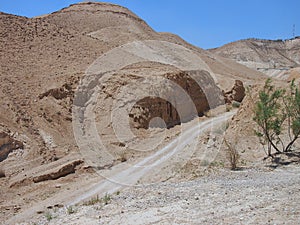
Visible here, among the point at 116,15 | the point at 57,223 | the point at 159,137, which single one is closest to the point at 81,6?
the point at 116,15

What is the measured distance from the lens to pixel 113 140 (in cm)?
1748

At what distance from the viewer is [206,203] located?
8.19 meters

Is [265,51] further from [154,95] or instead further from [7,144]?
[7,144]

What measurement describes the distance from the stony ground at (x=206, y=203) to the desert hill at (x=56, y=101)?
327cm

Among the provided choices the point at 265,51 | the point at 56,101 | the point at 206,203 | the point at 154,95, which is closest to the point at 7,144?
the point at 56,101

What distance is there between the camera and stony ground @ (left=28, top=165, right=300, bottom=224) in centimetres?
697

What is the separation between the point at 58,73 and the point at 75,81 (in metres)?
1.68

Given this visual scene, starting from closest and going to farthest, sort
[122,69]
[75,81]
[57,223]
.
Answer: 1. [57,223]
2. [75,81]
3. [122,69]

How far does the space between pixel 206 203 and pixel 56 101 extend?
1306cm

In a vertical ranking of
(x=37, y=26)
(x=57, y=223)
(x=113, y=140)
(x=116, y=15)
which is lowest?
(x=57, y=223)

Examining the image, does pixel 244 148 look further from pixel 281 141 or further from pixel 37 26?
pixel 37 26

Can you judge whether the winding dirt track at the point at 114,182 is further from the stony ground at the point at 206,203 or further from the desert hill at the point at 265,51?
the desert hill at the point at 265,51

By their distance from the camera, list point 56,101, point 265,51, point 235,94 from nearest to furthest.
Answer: point 56,101 < point 235,94 < point 265,51

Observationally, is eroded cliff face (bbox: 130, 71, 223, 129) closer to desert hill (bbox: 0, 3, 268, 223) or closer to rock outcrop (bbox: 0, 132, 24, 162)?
desert hill (bbox: 0, 3, 268, 223)
